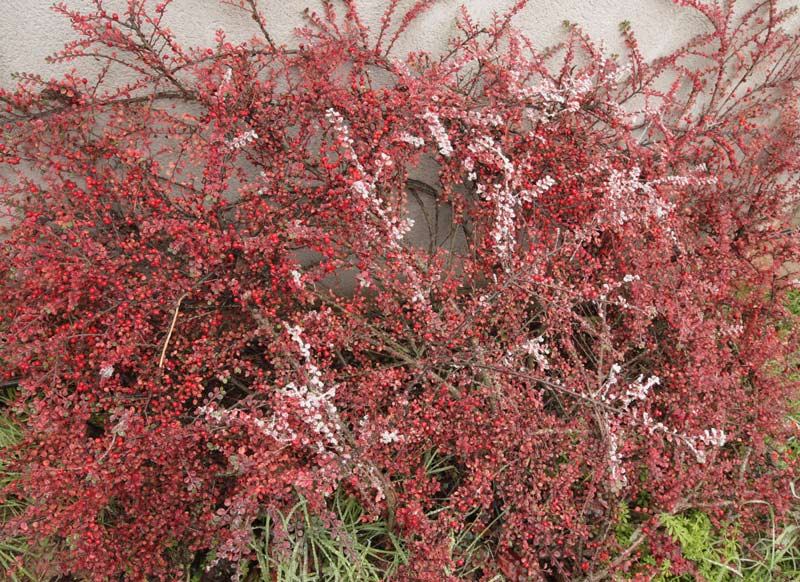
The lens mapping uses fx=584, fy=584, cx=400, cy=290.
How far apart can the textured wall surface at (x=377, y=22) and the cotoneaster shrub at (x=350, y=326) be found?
0.25 feet

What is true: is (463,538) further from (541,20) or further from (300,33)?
(541,20)

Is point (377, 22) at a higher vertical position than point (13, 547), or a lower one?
higher

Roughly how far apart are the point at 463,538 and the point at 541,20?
2.34 metres

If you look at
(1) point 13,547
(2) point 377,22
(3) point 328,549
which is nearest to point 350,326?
(3) point 328,549

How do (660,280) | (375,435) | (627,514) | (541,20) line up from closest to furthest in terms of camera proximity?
(375,435) → (627,514) → (660,280) → (541,20)

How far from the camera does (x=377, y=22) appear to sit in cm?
256

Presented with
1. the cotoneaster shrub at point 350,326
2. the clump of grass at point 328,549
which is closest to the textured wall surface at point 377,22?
the cotoneaster shrub at point 350,326

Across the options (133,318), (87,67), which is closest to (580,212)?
(133,318)

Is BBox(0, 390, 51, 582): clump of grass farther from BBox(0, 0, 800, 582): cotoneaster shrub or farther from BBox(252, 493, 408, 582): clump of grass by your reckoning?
BBox(252, 493, 408, 582): clump of grass

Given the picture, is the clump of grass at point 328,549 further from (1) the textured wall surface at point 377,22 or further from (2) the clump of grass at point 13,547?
(1) the textured wall surface at point 377,22

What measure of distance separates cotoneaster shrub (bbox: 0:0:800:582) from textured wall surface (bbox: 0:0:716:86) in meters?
0.08

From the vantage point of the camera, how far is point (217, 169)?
2170 millimetres

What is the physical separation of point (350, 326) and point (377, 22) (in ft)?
4.40

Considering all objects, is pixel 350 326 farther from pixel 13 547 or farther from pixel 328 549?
pixel 13 547
